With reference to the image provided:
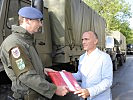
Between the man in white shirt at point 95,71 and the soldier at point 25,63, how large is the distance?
19.7 inches

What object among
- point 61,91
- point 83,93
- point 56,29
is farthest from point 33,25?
point 56,29

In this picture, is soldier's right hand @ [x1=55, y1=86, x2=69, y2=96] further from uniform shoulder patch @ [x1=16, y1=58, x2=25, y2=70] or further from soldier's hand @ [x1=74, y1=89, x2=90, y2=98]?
uniform shoulder patch @ [x1=16, y1=58, x2=25, y2=70]

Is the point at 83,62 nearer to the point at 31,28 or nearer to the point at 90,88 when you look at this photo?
the point at 90,88

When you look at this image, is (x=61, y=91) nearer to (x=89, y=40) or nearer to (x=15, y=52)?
(x=15, y=52)

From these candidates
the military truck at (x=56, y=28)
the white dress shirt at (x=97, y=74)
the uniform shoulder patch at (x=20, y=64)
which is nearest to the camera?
the uniform shoulder patch at (x=20, y=64)

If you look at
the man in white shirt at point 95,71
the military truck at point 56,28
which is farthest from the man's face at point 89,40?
the military truck at point 56,28

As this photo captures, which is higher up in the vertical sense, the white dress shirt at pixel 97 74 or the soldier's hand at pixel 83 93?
the white dress shirt at pixel 97 74

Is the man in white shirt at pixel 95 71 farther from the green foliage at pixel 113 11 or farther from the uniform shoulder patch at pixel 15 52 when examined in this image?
the green foliage at pixel 113 11

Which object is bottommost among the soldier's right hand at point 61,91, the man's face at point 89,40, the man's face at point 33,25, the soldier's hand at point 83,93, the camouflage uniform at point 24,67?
the soldier's hand at point 83,93

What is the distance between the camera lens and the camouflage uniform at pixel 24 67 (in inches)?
101

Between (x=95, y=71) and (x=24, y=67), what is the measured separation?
3.06 feet

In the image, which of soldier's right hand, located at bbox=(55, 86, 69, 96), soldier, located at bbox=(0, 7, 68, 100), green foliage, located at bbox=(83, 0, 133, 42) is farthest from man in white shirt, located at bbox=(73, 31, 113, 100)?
green foliage, located at bbox=(83, 0, 133, 42)

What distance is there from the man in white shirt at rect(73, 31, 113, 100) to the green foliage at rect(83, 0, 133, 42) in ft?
138

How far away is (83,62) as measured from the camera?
336cm
